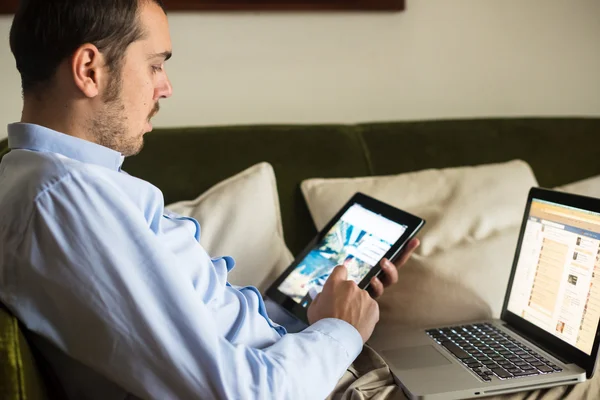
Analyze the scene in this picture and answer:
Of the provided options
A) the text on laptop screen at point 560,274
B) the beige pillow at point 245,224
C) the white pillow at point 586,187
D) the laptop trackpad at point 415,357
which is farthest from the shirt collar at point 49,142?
the white pillow at point 586,187

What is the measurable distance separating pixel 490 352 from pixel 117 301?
2.50 feet

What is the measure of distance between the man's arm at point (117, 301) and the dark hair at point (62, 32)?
9.0 inches

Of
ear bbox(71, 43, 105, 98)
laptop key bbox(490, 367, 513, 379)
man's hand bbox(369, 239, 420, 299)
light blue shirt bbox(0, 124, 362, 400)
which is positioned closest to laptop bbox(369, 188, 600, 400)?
laptop key bbox(490, 367, 513, 379)

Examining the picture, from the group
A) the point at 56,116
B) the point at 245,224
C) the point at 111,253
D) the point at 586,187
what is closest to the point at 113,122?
the point at 56,116

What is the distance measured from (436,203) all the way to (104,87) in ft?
3.27

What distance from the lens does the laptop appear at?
1141 mm

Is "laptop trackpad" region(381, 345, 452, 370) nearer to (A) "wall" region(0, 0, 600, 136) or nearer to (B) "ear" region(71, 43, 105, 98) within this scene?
(B) "ear" region(71, 43, 105, 98)

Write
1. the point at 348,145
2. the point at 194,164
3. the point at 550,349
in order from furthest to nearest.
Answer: the point at 348,145
the point at 194,164
the point at 550,349

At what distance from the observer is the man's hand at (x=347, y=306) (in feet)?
3.71

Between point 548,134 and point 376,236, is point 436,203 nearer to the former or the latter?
point 376,236

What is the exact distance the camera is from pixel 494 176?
1.75 m

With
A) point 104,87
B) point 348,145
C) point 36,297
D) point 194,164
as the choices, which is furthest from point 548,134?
point 36,297

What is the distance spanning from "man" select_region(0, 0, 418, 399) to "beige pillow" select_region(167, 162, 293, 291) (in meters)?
0.43

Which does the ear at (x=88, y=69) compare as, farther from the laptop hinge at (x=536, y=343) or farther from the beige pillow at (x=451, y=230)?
the laptop hinge at (x=536, y=343)
